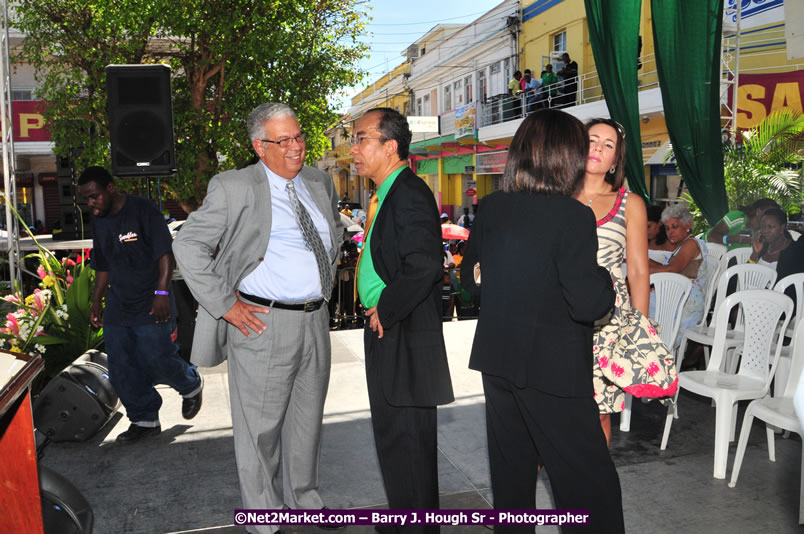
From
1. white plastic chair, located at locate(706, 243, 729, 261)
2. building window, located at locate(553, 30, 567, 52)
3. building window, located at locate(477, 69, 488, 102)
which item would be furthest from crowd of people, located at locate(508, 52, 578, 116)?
white plastic chair, located at locate(706, 243, 729, 261)

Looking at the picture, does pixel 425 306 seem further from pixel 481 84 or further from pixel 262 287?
pixel 481 84

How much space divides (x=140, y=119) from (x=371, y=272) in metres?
4.24

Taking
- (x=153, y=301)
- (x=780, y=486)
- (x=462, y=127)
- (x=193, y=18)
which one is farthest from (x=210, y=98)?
(x=462, y=127)

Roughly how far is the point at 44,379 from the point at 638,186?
5.10 m

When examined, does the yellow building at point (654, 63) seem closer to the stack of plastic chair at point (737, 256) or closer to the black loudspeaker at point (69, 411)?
the stack of plastic chair at point (737, 256)

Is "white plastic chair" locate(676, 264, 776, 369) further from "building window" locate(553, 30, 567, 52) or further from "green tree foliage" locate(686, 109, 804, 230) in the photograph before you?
"building window" locate(553, 30, 567, 52)

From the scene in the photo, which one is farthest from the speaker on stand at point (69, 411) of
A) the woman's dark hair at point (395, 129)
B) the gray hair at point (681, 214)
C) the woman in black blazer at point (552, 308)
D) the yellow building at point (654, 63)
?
the yellow building at point (654, 63)

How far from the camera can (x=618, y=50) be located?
5.75 m

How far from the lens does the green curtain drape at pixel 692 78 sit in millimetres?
5547

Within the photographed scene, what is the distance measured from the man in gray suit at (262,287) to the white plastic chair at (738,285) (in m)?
2.86

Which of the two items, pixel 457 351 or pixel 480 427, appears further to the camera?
pixel 457 351

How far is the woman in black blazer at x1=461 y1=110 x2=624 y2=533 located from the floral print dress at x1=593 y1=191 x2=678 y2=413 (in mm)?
392

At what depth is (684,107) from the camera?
5.74 metres

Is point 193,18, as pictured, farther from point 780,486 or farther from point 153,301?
point 780,486
